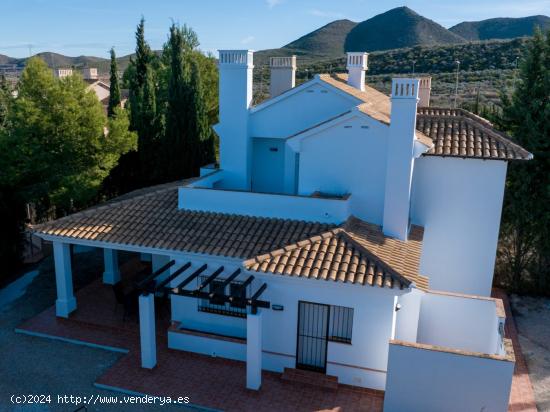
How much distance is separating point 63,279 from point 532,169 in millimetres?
18898

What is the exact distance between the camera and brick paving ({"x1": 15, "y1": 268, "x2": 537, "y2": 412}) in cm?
1372

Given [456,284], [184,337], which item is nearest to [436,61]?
[456,284]

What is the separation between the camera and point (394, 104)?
51.5 feet

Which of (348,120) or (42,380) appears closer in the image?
(42,380)

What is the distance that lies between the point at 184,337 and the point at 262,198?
17.0 feet

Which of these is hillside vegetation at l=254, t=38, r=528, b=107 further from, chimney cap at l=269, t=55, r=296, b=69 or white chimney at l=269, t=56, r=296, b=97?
white chimney at l=269, t=56, r=296, b=97

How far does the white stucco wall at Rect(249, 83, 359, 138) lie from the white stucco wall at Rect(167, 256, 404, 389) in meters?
7.42

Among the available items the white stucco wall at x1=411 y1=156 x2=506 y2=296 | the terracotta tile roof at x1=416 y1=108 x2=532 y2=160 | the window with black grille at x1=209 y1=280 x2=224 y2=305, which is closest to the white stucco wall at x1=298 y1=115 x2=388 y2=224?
the white stucco wall at x1=411 y1=156 x2=506 y2=296

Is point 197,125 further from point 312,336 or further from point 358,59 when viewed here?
point 312,336

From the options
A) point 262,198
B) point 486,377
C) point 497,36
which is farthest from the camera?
point 497,36

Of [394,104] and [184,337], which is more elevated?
[394,104]

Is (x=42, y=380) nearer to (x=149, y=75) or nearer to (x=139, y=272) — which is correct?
(x=139, y=272)

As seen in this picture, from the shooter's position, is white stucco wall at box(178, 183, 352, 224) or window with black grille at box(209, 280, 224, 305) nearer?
window with black grille at box(209, 280, 224, 305)

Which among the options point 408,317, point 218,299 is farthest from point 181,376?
point 408,317
